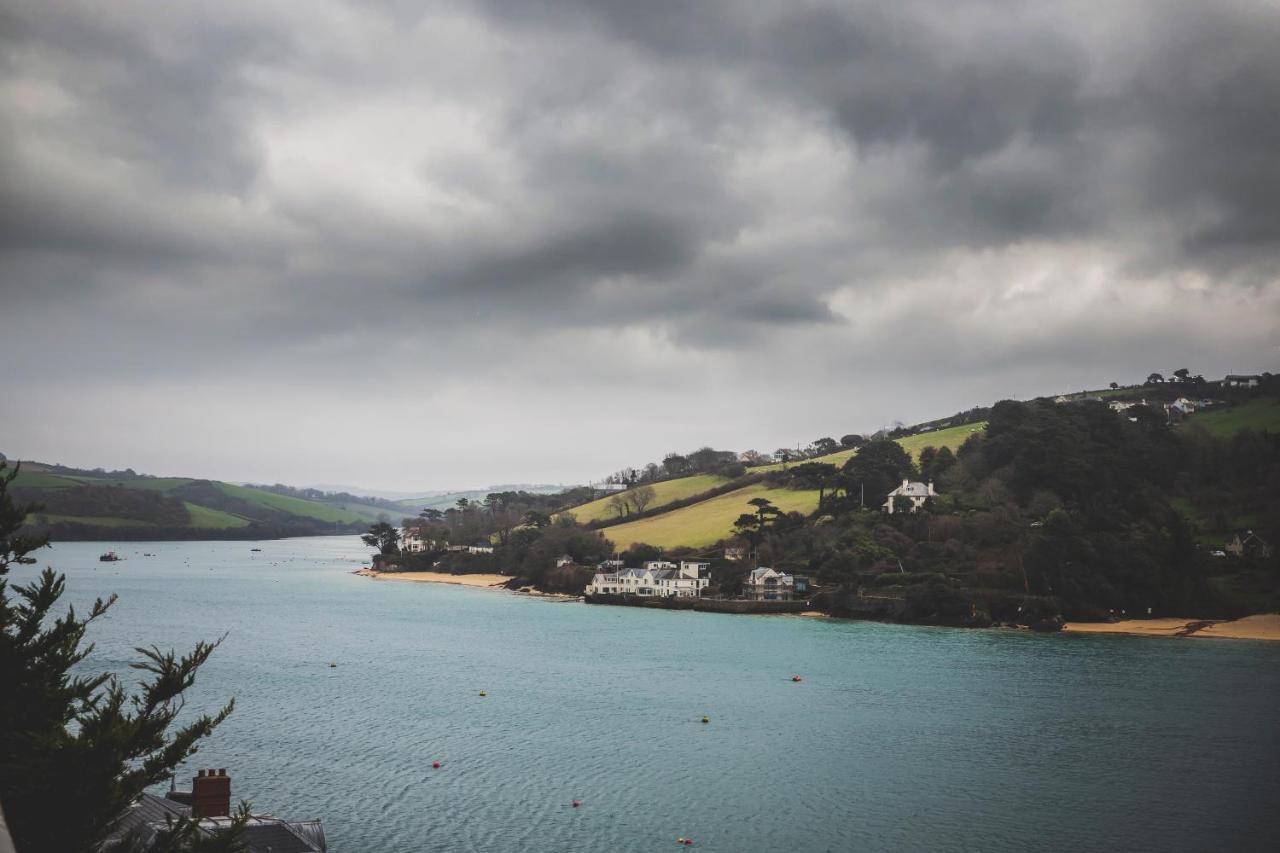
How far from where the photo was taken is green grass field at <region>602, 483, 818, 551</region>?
406 feet

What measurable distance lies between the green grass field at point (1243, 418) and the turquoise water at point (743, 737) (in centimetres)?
6022

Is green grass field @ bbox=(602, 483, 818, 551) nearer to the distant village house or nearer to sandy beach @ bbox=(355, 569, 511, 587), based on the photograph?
sandy beach @ bbox=(355, 569, 511, 587)

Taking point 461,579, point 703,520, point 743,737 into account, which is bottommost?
point 461,579

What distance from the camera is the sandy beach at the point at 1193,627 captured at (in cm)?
7056

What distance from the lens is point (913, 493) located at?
11150 centimetres

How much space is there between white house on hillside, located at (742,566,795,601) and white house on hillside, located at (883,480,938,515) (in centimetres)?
1911

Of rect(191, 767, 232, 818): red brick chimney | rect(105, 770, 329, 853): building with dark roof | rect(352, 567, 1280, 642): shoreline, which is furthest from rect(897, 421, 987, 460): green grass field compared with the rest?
rect(191, 767, 232, 818): red brick chimney

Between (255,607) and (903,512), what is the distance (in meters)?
77.8

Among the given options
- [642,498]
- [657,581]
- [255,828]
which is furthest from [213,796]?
[642,498]

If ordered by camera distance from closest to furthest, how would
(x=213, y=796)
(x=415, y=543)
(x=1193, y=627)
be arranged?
(x=213, y=796) → (x=1193, y=627) → (x=415, y=543)

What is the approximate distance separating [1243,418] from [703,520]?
80.9 metres

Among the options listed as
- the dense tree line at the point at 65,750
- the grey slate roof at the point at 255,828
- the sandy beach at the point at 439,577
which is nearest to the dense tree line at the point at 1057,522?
the sandy beach at the point at 439,577

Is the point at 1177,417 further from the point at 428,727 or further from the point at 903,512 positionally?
the point at 428,727

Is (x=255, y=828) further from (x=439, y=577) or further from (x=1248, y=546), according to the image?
(x=439, y=577)
